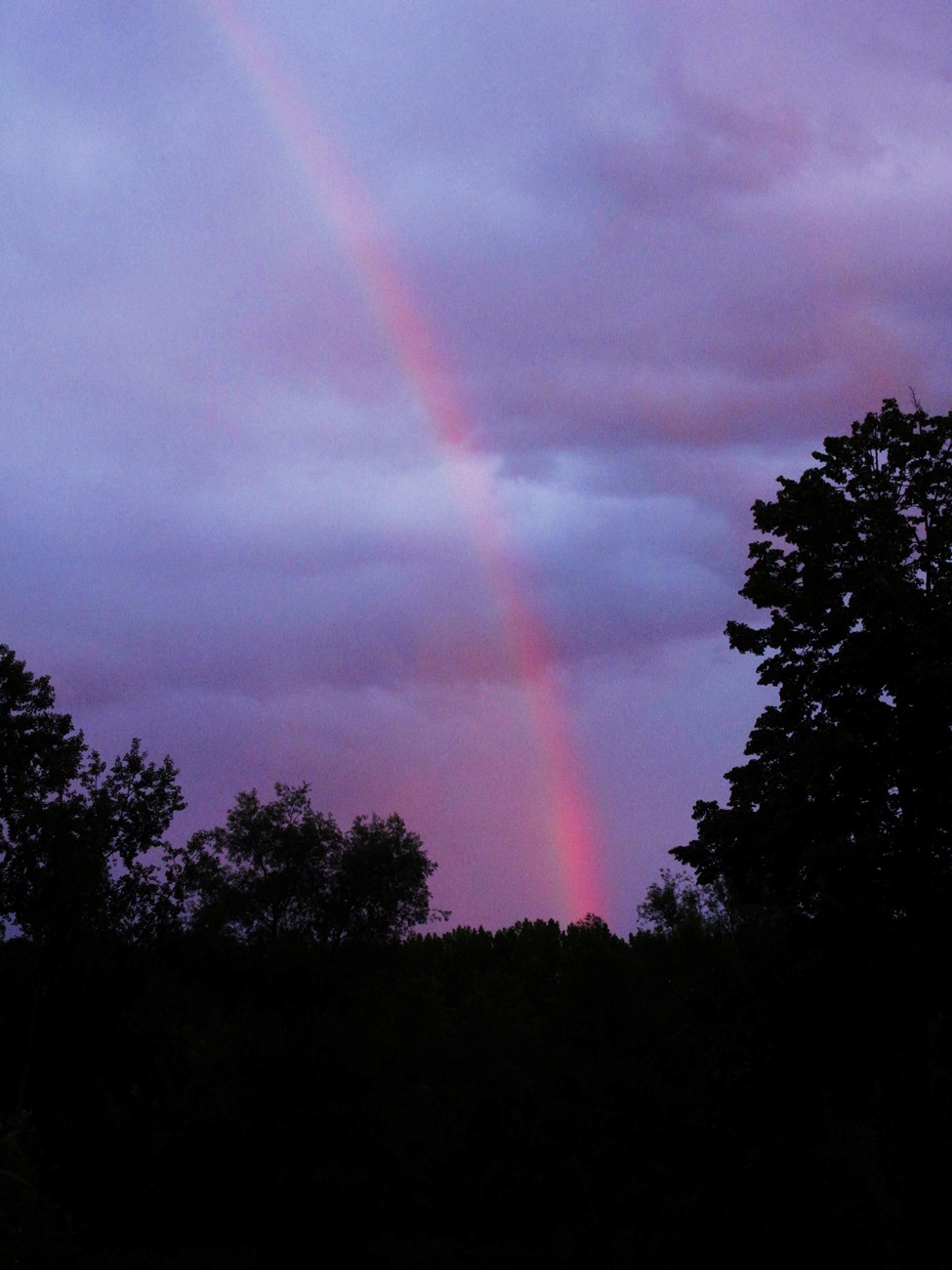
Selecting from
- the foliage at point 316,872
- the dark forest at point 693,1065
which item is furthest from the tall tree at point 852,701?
the foliage at point 316,872

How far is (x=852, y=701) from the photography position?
28.7 meters

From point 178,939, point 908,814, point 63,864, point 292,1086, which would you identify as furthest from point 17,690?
point 908,814

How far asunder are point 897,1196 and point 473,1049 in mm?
12739

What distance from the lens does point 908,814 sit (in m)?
27.7

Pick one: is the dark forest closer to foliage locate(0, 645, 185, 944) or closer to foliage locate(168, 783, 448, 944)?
foliage locate(0, 645, 185, 944)

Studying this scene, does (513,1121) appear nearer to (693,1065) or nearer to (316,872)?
(693,1065)

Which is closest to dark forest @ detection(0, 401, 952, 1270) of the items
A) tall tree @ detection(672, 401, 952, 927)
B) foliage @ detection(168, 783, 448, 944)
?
tall tree @ detection(672, 401, 952, 927)

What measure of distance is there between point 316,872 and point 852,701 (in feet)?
236

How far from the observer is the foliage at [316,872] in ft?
307

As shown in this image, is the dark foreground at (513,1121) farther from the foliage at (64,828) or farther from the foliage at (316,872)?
the foliage at (316,872)

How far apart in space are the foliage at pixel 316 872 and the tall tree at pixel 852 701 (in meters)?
65.8

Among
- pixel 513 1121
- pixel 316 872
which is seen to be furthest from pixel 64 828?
pixel 316 872

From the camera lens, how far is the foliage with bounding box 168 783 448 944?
3686 inches

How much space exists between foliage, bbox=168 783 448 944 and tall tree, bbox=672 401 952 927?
216 feet
